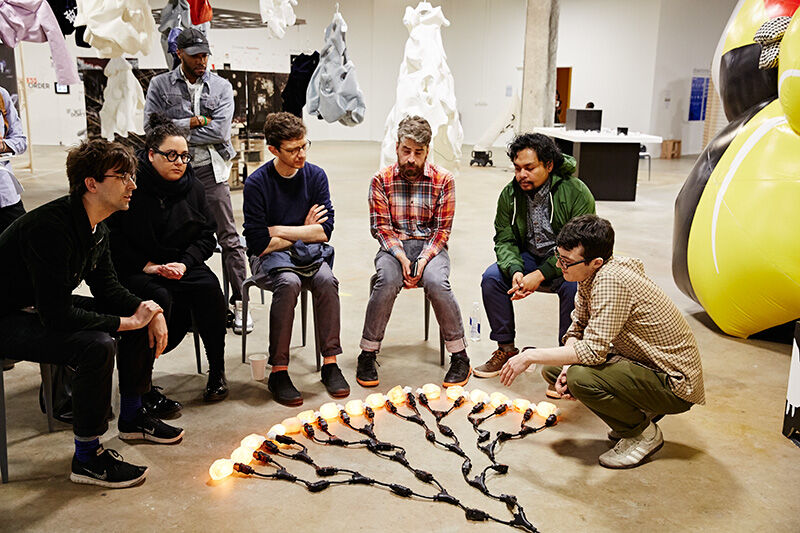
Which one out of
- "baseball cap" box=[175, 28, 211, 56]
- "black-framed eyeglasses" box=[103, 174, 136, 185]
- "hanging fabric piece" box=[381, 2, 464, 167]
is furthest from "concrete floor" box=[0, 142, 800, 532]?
"hanging fabric piece" box=[381, 2, 464, 167]

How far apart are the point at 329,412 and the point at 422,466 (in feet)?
1.84

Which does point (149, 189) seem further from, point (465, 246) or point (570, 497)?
point (465, 246)

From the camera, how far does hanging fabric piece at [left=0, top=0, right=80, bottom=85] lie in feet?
16.5

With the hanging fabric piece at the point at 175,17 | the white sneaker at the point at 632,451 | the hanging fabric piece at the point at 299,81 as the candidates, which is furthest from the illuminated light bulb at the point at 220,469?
the hanging fabric piece at the point at 299,81

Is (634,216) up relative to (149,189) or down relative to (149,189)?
down

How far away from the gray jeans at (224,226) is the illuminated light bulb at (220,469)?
5.66 ft

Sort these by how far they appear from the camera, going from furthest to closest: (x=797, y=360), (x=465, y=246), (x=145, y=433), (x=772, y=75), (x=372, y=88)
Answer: (x=372, y=88) < (x=465, y=246) < (x=772, y=75) < (x=145, y=433) < (x=797, y=360)

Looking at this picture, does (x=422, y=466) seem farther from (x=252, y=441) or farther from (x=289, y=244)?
(x=289, y=244)

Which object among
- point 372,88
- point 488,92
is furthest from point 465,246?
point 372,88

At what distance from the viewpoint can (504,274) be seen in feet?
12.1

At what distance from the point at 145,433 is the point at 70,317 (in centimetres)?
68

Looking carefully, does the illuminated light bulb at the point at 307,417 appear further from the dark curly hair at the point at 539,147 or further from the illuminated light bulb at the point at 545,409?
the dark curly hair at the point at 539,147

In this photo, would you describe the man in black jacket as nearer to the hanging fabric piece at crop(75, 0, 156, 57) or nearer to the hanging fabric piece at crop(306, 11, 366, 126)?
the hanging fabric piece at crop(75, 0, 156, 57)

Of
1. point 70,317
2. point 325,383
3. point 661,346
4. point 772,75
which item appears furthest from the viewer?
point 772,75
